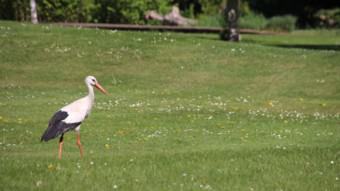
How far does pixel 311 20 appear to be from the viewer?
6706cm

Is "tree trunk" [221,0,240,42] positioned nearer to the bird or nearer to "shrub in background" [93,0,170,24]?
"shrub in background" [93,0,170,24]

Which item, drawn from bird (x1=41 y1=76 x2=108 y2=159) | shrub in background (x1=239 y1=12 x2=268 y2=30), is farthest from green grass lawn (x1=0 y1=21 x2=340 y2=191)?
shrub in background (x1=239 y1=12 x2=268 y2=30)

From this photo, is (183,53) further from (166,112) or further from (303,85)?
(166,112)

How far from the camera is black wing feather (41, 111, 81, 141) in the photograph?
14023 millimetres

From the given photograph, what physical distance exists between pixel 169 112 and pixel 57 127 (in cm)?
842

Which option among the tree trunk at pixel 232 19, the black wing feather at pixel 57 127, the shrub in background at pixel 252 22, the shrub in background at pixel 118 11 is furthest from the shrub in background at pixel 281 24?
the black wing feather at pixel 57 127

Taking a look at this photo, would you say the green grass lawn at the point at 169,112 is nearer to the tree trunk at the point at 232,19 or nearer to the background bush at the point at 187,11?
the tree trunk at the point at 232,19

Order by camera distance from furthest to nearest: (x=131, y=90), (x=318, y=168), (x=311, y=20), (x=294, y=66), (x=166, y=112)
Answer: (x=311, y=20) → (x=294, y=66) → (x=131, y=90) → (x=166, y=112) → (x=318, y=168)

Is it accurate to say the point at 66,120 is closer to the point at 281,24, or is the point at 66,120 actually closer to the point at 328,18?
the point at 281,24

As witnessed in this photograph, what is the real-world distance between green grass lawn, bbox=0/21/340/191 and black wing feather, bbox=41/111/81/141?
48 centimetres

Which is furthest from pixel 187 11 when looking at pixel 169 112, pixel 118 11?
pixel 169 112

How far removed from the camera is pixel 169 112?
73.6 ft

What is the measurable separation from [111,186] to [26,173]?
4.86 feet

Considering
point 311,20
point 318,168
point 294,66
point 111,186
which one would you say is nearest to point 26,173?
point 111,186
